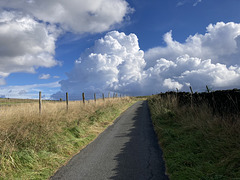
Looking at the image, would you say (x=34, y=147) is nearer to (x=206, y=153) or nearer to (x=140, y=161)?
(x=140, y=161)

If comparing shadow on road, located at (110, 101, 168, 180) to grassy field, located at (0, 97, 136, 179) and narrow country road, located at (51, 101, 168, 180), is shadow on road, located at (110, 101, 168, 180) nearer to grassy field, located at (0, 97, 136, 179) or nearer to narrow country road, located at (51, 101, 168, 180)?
narrow country road, located at (51, 101, 168, 180)

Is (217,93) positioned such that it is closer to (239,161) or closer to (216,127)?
(216,127)

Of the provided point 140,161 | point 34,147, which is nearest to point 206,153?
point 140,161

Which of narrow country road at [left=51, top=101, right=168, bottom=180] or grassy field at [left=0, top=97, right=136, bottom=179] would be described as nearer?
narrow country road at [left=51, top=101, right=168, bottom=180]

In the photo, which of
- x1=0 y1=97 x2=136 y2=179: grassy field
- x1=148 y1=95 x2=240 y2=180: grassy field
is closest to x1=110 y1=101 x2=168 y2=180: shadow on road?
x1=148 y1=95 x2=240 y2=180: grassy field

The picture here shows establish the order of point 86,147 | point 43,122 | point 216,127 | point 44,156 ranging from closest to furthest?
point 44,156 < point 216,127 < point 86,147 < point 43,122

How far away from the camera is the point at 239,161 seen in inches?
154

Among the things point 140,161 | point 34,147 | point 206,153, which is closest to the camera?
point 206,153

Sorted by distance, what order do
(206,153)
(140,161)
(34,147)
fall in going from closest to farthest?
(206,153) → (140,161) → (34,147)

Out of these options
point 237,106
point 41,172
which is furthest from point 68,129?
point 237,106

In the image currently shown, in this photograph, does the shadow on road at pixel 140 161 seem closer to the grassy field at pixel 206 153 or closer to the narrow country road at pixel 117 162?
the narrow country road at pixel 117 162

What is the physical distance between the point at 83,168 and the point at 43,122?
4453 mm

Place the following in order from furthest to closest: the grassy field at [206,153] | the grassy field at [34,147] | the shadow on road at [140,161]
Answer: the grassy field at [34,147] → the shadow on road at [140,161] → the grassy field at [206,153]

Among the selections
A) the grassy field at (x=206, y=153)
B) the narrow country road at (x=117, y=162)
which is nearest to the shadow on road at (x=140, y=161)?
the narrow country road at (x=117, y=162)
